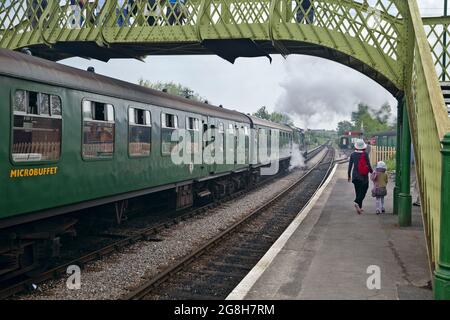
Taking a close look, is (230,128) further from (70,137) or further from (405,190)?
(70,137)

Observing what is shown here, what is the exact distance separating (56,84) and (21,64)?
69 centimetres

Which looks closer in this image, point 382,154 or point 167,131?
point 167,131

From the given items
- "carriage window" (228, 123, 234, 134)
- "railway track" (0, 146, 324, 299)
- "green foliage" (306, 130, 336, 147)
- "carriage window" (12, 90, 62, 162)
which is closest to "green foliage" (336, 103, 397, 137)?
"green foliage" (306, 130, 336, 147)

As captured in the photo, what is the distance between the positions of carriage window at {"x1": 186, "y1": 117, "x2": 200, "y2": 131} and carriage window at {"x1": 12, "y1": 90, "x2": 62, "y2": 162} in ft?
18.8

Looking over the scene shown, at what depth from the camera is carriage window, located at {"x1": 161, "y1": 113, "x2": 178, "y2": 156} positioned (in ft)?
35.4

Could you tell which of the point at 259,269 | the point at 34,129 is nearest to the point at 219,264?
the point at 259,269

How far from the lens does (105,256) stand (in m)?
8.21

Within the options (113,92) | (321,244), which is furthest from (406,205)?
(113,92)

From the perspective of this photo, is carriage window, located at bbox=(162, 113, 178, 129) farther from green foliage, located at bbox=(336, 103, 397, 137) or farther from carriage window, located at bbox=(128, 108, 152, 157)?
green foliage, located at bbox=(336, 103, 397, 137)

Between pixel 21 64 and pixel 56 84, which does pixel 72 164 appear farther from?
pixel 21 64

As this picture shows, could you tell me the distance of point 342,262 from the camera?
6.93 m

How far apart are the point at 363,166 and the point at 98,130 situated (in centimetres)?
690

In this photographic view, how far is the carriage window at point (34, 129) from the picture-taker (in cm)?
603

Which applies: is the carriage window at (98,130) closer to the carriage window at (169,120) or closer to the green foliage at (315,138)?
the carriage window at (169,120)
